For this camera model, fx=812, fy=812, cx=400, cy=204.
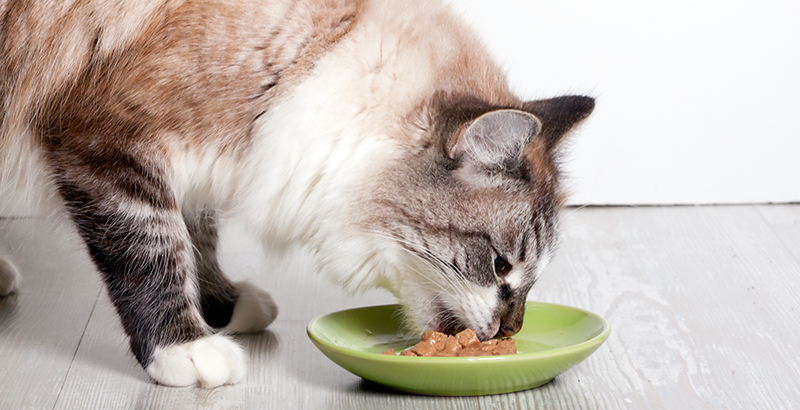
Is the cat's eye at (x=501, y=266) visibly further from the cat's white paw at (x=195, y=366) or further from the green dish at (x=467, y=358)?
the cat's white paw at (x=195, y=366)

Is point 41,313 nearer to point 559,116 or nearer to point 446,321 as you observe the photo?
point 446,321

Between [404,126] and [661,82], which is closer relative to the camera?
[404,126]

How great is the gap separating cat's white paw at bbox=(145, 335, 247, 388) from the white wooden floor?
20 mm

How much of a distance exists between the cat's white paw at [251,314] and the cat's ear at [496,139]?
2.18 ft

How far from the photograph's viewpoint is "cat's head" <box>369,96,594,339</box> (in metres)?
1.47

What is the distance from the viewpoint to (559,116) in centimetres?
153

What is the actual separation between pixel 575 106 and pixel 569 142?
14 cm

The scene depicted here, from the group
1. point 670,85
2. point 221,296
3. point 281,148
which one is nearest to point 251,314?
point 221,296

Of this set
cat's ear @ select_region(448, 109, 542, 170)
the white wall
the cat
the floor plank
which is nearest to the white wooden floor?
the floor plank

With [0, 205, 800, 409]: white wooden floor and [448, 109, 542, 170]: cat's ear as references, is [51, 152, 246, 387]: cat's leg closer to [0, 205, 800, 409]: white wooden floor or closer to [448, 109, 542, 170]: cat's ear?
[0, 205, 800, 409]: white wooden floor

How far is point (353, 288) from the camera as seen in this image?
1631 millimetres

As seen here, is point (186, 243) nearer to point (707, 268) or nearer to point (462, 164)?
point (462, 164)

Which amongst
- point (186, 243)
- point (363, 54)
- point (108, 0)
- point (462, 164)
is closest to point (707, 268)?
point (462, 164)

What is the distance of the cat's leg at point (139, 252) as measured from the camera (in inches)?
59.4
